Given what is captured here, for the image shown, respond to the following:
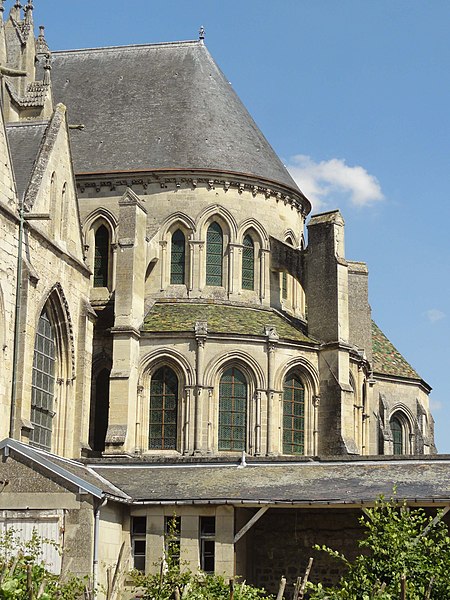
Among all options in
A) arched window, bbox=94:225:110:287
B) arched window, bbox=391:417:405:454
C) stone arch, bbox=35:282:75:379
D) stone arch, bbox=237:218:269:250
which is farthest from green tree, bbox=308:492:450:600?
arched window, bbox=391:417:405:454

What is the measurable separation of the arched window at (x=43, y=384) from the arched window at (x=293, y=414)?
767cm

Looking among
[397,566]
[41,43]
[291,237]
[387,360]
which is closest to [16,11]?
[41,43]

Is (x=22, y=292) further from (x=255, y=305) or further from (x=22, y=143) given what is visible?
(x=255, y=305)

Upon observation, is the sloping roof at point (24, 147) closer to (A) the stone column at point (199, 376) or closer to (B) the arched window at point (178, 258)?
(A) the stone column at point (199, 376)

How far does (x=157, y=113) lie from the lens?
3800 centimetres

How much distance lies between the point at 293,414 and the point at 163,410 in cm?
387

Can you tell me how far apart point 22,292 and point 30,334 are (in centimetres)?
101

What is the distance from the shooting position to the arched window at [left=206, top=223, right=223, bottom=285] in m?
35.9

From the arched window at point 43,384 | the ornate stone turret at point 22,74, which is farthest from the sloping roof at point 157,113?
the arched window at point 43,384

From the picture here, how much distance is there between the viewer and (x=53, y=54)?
40938 millimetres

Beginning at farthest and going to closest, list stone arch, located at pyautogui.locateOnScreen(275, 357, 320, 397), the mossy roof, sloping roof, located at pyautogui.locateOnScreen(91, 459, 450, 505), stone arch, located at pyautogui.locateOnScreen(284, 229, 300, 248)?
stone arch, located at pyautogui.locateOnScreen(284, 229, 300, 248) < stone arch, located at pyautogui.locateOnScreen(275, 357, 320, 397) < the mossy roof < sloping roof, located at pyautogui.locateOnScreen(91, 459, 450, 505)

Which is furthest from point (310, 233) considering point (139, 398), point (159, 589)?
point (159, 589)

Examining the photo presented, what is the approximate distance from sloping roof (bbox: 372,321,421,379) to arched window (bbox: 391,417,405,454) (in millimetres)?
1760

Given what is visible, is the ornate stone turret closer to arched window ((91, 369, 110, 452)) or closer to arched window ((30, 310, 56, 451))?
arched window ((30, 310, 56, 451))
